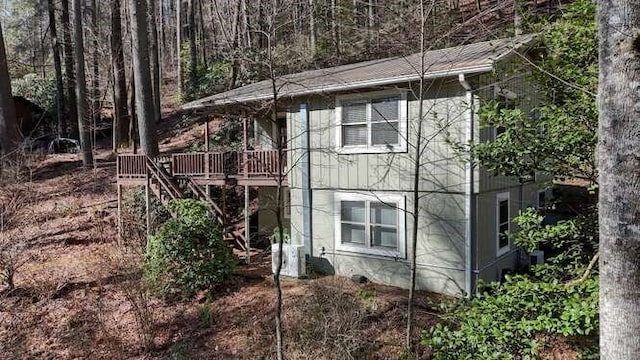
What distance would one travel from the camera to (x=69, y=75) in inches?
987

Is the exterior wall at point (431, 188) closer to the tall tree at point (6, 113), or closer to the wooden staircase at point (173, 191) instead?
the wooden staircase at point (173, 191)

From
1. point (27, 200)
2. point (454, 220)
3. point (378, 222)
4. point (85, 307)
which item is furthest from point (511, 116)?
point (27, 200)

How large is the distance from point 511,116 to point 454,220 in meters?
4.26

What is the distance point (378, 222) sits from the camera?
9617 mm

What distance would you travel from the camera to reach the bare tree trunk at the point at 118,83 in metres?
19.3

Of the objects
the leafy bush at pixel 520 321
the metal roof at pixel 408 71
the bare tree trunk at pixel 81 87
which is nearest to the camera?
the leafy bush at pixel 520 321

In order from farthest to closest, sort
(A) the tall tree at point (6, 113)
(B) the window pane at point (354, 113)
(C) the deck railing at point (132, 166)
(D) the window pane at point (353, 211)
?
(A) the tall tree at point (6, 113) < (C) the deck railing at point (132, 166) < (D) the window pane at point (353, 211) < (B) the window pane at point (354, 113)

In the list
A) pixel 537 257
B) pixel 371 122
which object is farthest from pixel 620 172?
pixel 537 257

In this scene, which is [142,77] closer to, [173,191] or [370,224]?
[173,191]

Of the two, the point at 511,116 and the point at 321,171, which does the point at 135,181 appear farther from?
the point at 511,116

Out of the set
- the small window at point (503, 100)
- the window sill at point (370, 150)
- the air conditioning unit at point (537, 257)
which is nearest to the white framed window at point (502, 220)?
the air conditioning unit at point (537, 257)

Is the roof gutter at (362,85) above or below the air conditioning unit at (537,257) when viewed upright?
above

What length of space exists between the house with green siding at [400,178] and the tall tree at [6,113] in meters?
11.3

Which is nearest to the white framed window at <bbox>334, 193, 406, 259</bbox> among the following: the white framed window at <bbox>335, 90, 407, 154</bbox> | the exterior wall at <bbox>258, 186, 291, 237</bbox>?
the white framed window at <bbox>335, 90, 407, 154</bbox>
